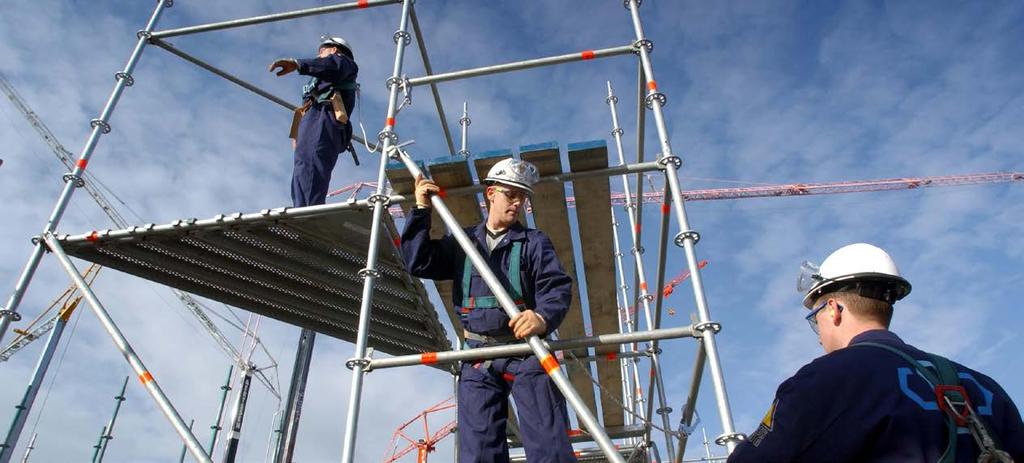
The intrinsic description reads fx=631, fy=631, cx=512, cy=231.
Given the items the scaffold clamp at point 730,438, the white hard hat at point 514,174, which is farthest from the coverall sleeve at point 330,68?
the scaffold clamp at point 730,438

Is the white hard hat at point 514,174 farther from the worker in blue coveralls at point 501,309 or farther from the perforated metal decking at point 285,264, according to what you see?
the perforated metal decking at point 285,264

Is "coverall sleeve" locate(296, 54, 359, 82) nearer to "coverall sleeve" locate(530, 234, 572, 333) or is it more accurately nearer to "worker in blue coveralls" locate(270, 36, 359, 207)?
"worker in blue coveralls" locate(270, 36, 359, 207)

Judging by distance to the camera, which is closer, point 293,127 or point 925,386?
point 925,386

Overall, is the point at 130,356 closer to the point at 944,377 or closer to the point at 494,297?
the point at 494,297

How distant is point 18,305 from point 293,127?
2.85 meters

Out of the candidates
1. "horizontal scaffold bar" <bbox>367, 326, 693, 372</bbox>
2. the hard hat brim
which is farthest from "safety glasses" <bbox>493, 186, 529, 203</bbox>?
the hard hat brim

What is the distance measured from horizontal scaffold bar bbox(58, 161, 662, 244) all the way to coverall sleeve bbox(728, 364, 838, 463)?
8.36 ft

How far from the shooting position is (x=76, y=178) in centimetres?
556

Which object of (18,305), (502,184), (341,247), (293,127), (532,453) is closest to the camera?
(532,453)

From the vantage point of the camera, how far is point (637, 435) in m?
8.32

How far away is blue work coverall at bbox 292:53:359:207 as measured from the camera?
581 cm

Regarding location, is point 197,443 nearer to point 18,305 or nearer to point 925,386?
point 18,305

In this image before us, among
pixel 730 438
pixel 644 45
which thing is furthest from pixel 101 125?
pixel 730 438

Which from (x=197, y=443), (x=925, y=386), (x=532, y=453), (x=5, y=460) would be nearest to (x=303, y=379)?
(x=5, y=460)
